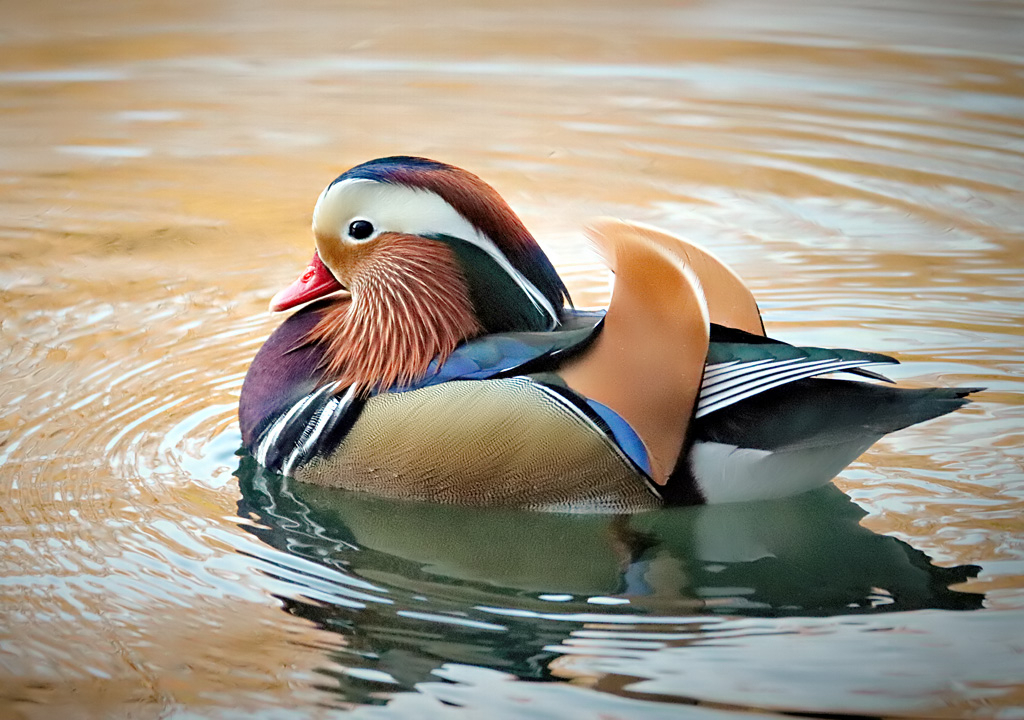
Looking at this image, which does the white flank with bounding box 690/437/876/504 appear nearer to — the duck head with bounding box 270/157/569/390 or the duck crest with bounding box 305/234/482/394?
the duck head with bounding box 270/157/569/390

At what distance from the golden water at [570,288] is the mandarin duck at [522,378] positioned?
15 cm

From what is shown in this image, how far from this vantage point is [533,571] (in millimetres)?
3301

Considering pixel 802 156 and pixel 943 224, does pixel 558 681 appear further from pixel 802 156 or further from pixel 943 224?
pixel 802 156

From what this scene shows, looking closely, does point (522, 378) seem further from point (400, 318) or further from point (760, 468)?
point (760, 468)

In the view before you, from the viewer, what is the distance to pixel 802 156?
264 inches

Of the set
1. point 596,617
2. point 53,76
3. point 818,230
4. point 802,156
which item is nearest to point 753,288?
point 818,230

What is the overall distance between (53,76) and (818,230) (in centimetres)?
480

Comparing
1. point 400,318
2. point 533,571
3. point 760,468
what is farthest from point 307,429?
point 760,468

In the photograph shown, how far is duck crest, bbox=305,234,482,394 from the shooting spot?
11.9 feet

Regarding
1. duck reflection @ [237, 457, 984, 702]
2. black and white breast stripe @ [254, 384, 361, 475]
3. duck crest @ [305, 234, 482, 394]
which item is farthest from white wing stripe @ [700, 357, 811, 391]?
black and white breast stripe @ [254, 384, 361, 475]

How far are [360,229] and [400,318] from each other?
27cm

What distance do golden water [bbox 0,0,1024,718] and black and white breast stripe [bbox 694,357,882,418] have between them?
16.1 inches

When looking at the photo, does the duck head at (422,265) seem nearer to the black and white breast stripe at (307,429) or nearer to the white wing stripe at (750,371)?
the black and white breast stripe at (307,429)

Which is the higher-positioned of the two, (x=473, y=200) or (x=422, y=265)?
(x=473, y=200)
